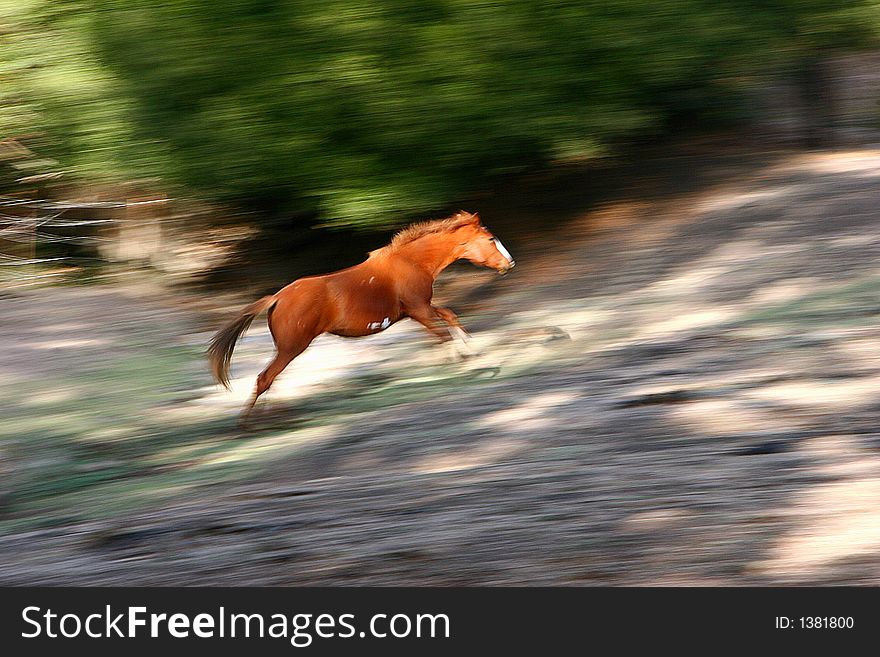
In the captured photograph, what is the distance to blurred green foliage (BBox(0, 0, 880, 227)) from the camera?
30.6ft

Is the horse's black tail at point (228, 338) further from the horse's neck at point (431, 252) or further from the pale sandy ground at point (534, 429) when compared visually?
the horse's neck at point (431, 252)

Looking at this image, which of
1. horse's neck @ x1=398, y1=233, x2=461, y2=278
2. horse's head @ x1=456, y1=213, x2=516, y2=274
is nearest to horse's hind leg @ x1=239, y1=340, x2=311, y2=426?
horse's neck @ x1=398, y1=233, x2=461, y2=278

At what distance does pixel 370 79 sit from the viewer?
933 cm

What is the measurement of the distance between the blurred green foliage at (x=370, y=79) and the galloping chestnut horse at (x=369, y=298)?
2140mm

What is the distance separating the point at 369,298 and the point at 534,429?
1730 mm

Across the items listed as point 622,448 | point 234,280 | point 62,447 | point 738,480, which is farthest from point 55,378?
point 738,480

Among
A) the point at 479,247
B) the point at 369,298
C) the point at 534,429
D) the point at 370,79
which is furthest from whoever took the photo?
the point at 370,79

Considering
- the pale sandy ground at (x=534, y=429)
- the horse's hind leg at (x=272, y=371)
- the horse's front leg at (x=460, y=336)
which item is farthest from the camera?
the horse's front leg at (x=460, y=336)

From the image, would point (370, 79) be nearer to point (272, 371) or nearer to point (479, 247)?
point (479, 247)

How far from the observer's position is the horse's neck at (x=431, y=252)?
7660 mm

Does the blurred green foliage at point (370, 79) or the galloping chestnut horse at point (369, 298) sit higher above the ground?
the blurred green foliage at point (370, 79)

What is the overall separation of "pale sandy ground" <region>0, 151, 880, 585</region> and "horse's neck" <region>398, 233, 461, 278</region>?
0.80 meters

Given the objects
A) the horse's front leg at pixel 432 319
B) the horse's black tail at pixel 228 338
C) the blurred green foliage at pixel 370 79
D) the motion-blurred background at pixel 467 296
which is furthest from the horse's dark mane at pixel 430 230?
the blurred green foliage at pixel 370 79

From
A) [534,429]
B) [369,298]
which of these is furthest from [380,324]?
[534,429]
